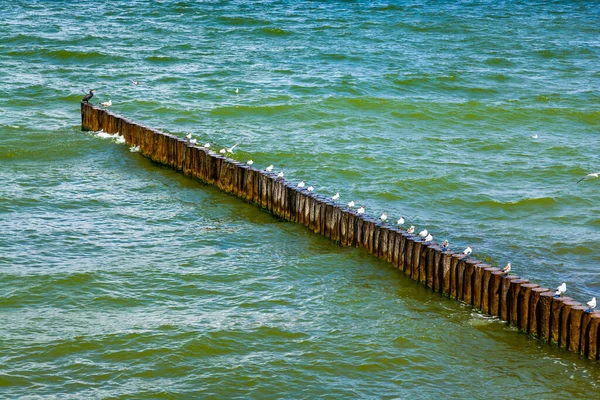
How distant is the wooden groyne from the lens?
1213 cm

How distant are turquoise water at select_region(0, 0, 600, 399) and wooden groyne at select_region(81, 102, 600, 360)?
0.74 feet

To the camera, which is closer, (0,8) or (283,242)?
(283,242)

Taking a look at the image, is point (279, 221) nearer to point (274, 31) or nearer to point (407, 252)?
point (407, 252)

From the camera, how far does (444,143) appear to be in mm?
24359

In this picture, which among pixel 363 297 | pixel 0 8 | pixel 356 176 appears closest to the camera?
pixel 363 297

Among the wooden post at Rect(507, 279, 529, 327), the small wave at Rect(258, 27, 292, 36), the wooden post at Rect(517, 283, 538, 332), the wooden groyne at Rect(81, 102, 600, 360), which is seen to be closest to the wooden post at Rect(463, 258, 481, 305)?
the wooden groyne at Rect(81, 102, 600, 360)

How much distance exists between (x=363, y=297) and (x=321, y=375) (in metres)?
2.47

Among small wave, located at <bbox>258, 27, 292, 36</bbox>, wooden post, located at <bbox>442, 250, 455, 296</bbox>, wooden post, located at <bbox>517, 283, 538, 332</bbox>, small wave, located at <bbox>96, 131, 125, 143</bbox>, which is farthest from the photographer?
small wave, located at <bbox>258, 27, 292, 36</bbox>

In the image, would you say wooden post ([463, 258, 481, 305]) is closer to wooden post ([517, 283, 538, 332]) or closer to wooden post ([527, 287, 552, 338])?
wooden post ([517, 283, 538, 332])

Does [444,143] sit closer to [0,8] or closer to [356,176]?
[356,176]

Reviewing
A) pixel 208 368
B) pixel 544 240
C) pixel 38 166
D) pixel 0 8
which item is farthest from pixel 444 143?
pixel 0 8

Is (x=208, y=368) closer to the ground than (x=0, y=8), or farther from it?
closer to the ground

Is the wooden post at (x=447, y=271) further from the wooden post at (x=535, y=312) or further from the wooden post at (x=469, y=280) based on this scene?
the wooden post at (x=535, y=312)

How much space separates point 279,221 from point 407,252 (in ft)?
11.3
